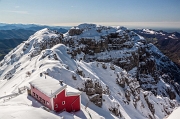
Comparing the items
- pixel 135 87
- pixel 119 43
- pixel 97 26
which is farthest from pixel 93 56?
pixel 135 87

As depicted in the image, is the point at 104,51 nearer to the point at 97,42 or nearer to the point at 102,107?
the point at 97,42

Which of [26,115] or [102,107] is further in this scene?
[102,107]

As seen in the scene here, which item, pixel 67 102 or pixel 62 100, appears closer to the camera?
pixel 62 100

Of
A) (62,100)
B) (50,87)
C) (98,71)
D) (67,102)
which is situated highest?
(50,87)

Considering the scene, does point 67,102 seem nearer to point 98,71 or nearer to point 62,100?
point 62,100

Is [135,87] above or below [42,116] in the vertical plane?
below

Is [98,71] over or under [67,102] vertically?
under

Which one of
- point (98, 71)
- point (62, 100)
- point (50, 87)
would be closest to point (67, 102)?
point (62, 100)
